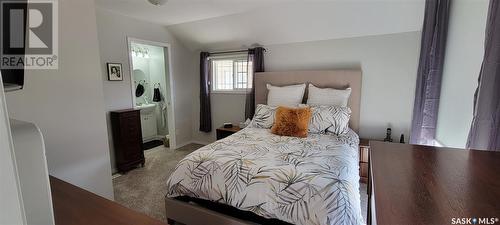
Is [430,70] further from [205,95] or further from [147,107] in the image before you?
[147,107]

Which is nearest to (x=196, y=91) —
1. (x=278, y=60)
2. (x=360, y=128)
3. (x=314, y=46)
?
(x=278, y=60)

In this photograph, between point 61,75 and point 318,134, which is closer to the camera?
point 61,75

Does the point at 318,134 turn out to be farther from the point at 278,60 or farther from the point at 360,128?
the point at 278,60

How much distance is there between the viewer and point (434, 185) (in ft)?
2.56

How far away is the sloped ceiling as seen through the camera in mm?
2676

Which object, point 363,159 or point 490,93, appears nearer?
point 490,93

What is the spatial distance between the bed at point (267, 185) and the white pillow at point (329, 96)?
Result: 0.83m

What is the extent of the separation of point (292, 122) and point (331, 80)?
1.03m

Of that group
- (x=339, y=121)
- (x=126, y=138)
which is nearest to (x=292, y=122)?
(x=339, y=121)

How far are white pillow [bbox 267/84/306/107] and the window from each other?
25.2 inches

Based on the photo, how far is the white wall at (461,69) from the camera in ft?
5.29

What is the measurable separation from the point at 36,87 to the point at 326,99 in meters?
2.89

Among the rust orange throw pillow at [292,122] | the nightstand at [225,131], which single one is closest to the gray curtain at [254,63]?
the nightstand at [225,131]

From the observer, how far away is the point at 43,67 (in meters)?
1.52
